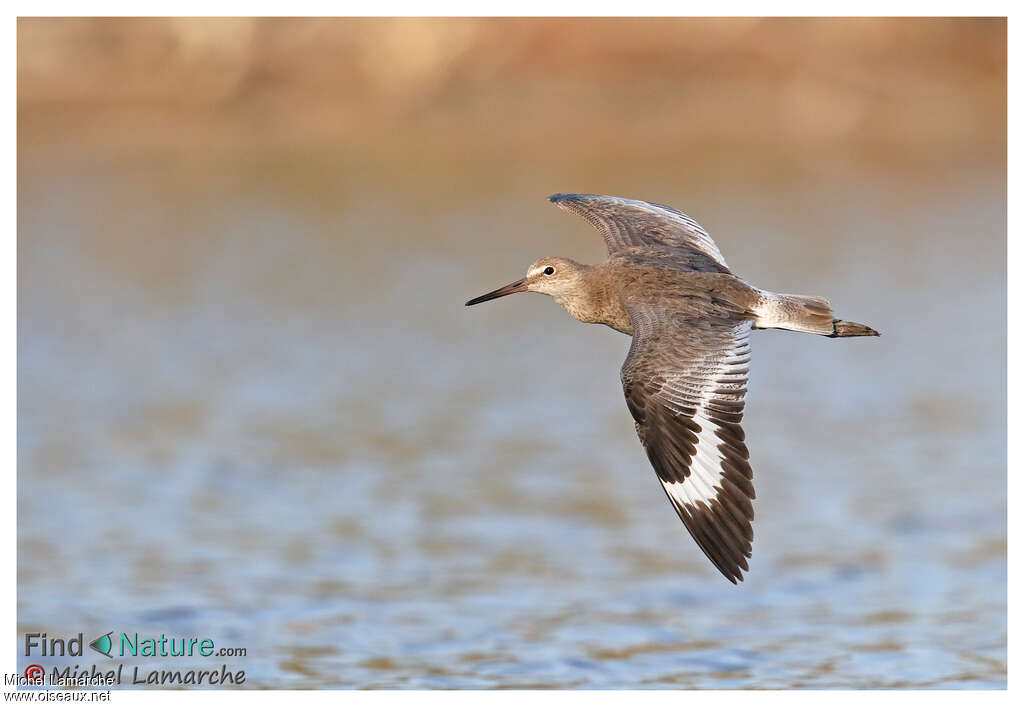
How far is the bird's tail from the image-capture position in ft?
21.0

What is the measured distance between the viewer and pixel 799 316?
648 cm

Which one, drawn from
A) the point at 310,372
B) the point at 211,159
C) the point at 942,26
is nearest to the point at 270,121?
the point at 211,159

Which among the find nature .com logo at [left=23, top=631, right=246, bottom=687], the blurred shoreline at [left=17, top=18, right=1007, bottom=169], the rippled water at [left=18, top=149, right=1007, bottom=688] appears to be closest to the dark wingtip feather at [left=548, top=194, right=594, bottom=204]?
the rippled water at [left=18, top=149, right=1007, bottom=688]

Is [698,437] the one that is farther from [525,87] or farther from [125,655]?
[525,87]

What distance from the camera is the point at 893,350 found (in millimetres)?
15109

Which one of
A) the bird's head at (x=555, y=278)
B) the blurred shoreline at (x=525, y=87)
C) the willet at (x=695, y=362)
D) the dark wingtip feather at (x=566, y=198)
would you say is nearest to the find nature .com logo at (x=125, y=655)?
the bird's head at (x=555, y=278)

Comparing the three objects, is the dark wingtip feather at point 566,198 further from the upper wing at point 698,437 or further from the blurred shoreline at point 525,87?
the blurred shoreline at point 525,87

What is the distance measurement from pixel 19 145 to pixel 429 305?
20.7 ft

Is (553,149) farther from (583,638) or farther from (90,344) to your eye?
(583,638)

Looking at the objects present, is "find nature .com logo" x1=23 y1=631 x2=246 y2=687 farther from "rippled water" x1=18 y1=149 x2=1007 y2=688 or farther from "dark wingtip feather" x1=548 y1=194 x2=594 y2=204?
"dark wingtip feather" x1=548 y1=194 x2=594 y2=204

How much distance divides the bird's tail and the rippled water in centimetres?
258

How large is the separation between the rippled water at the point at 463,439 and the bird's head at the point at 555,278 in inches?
94.9

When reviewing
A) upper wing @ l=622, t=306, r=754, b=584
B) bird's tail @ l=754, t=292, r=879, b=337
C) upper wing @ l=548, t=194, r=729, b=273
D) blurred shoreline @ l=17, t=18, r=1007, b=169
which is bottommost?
upper wing @ l=622, t=306, r=754, b=584

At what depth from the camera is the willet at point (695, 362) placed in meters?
6.04
